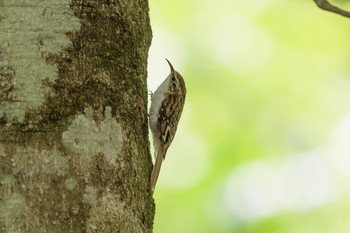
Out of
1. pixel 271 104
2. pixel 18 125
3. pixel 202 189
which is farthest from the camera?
pixel 271 104

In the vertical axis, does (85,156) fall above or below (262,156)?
above

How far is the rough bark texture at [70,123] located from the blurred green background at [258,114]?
3544 millimetres

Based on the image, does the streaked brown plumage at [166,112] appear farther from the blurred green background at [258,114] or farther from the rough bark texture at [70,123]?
the blurred green background at [258,114]

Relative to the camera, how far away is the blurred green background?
21.4ft

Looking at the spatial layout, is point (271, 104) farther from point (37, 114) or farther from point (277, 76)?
point (37, 114)

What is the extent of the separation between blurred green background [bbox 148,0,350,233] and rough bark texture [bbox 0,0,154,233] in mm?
3544

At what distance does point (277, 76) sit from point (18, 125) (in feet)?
14.9

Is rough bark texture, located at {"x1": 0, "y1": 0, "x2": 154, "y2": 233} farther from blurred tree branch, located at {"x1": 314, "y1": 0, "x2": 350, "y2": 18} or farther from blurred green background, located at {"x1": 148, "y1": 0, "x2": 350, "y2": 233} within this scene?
blurred green background, located at {"x1": 148, "y1": 0, "x2": 350, "y2": 233}

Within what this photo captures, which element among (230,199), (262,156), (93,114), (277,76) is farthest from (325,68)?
(93,114)

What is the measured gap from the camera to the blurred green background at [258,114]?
6.52 m

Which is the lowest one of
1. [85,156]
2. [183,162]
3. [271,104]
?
[183,162]

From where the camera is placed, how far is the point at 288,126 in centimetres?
702

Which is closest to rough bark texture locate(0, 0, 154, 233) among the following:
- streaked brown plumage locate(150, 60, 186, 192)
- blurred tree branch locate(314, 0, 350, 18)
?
blurred tree branch locate(314, 0, 350, 18)

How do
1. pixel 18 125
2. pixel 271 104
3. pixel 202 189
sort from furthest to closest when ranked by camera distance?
1. pixel 271 104
2. pixel 202 189
3. pixel 18 125
